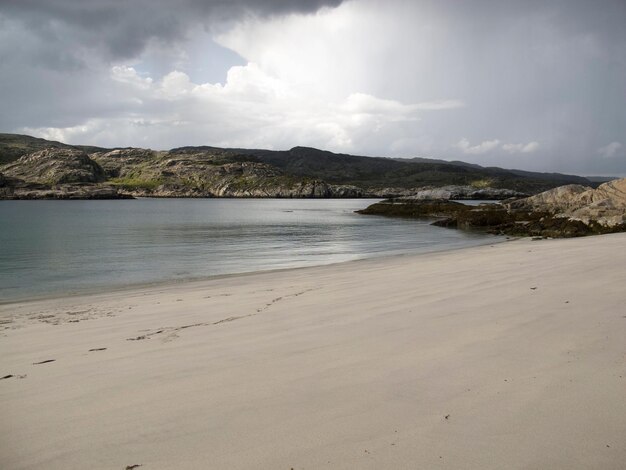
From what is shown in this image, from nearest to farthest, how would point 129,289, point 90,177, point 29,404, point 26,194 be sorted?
point 29,404
point 129,289
point 26,194
point 90,177

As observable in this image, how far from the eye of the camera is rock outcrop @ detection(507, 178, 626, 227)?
29.0 meters

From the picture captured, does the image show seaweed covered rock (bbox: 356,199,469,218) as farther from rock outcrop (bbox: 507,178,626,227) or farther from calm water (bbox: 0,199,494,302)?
calm water (bbox: 0,199,494,302)

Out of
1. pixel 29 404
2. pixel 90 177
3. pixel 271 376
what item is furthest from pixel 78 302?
pixel 90 177

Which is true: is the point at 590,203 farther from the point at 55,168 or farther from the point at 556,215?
the point at 55,168

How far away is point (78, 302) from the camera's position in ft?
41.3

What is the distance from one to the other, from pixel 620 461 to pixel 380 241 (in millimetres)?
30839

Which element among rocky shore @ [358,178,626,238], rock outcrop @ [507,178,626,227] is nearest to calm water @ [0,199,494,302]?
rocky shore @ [358,178,626,238]

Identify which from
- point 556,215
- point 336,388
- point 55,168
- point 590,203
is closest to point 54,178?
point 55,168

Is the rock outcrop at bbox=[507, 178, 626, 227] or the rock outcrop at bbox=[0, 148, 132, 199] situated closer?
→ the rock outcrop at bbox=[507, 178, 626, 227]

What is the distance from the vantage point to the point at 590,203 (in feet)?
122

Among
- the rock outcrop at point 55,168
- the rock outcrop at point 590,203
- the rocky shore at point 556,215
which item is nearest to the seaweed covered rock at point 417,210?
the rocky shore at point 556,215

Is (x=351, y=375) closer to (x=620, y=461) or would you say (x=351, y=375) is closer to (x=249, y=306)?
(x=620, y=461)

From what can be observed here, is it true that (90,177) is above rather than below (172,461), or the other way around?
above

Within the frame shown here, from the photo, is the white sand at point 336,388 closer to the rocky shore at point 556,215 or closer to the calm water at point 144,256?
the calm water at point 144,256
